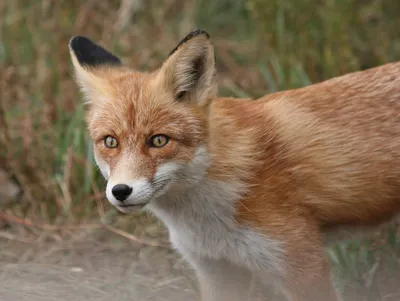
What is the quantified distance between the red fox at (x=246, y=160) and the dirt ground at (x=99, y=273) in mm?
791

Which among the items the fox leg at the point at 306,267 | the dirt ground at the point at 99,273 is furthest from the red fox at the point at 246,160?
the dirt ground at the point at 99,273

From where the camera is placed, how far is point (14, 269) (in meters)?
5.28

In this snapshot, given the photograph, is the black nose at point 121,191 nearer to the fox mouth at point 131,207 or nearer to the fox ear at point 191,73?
the fox mouth at point 131,207

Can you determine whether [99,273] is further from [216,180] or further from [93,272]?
[216,180]

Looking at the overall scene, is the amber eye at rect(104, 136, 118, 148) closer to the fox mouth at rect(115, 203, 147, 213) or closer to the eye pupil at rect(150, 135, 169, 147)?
the eye pupil at rect(150, 135, 169, 147)

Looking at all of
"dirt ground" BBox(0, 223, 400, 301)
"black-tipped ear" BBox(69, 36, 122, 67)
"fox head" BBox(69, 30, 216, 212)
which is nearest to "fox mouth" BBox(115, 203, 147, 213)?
"fox head" BBox(69, 30, 216, 212)

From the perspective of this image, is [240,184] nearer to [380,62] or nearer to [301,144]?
[301,144]

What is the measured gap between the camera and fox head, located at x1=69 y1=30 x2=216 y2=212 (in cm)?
344

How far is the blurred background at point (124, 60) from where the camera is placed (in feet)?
18.3

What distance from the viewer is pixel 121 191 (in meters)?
3.34

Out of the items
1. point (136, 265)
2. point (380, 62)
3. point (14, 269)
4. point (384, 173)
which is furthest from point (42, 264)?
point (380, 62)

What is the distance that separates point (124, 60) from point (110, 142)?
3.42 meters

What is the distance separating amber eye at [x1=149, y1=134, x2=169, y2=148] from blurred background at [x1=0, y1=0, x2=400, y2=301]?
5.17 ft

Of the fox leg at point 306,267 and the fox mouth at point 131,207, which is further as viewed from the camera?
the fox leg at point 306,267
